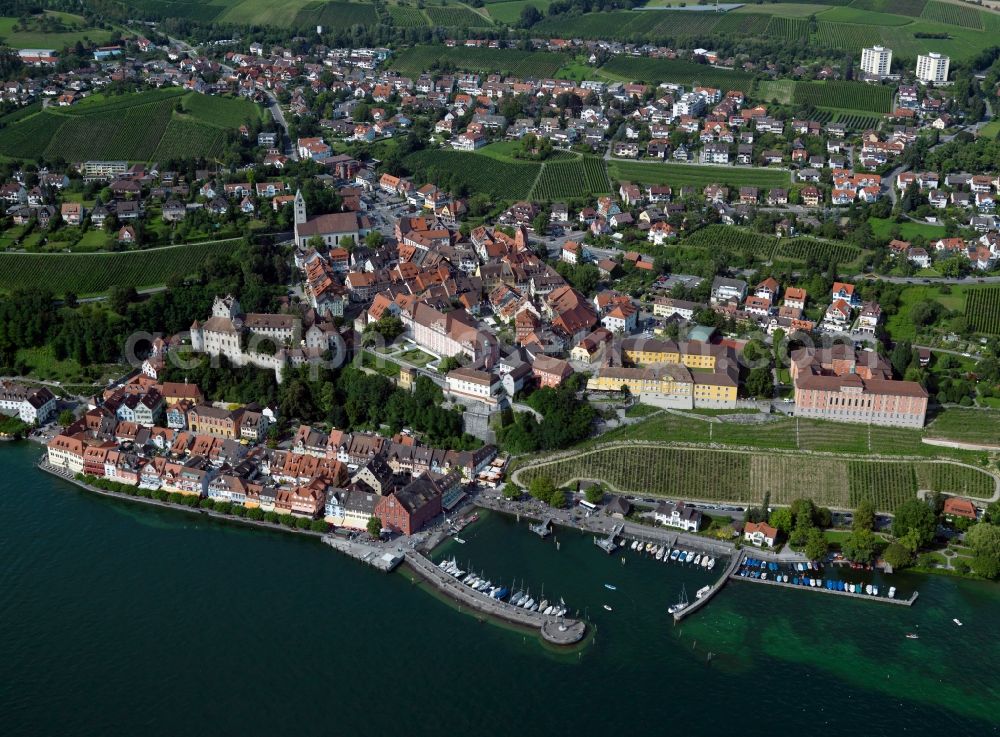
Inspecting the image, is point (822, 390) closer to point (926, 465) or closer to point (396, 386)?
point (926, 465)

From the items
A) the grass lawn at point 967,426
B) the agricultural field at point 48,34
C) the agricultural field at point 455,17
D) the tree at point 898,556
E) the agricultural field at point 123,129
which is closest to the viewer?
the tree at point 898,556

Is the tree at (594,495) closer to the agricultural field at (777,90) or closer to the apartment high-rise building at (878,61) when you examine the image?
the agricultural field at (777,90)

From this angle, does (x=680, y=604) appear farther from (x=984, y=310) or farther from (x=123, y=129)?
(x=123, y=129)

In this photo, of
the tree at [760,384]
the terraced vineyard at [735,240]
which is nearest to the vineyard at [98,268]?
the terraced vineyard at [735,240]

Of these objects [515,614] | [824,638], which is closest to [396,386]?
[515,614]

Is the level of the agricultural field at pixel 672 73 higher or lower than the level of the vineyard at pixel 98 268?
higher

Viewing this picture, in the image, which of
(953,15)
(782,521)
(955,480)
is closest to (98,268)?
(782,521)
